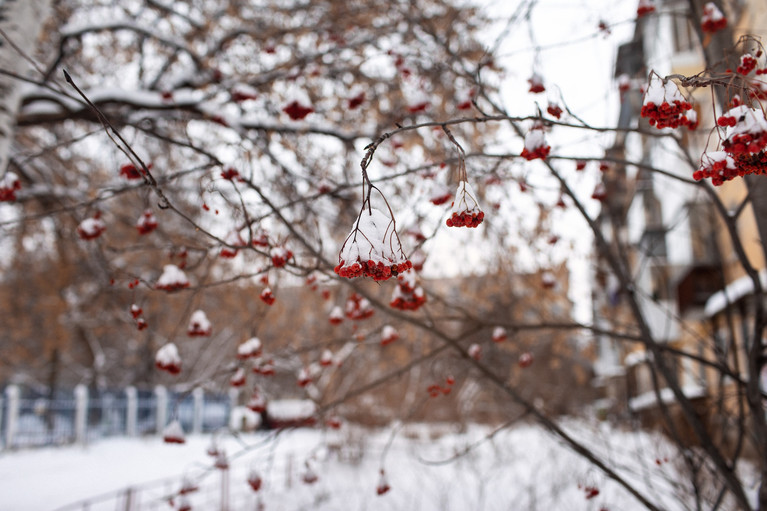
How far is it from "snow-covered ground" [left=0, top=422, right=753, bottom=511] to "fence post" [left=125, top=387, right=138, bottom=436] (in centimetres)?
162

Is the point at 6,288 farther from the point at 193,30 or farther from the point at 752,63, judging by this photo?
the point at 752,63

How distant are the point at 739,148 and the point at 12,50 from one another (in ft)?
12.6

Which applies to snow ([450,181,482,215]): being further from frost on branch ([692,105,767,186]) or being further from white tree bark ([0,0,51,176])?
white tree bark ([0,0,51,176])

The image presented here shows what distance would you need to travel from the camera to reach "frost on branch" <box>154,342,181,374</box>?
2933mm

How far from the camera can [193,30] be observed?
6.30 metres

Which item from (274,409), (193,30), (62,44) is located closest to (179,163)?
(193,30)

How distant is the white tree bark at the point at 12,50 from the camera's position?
3.30 metres

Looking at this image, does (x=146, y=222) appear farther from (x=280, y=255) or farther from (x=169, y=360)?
(x=280, y=255)

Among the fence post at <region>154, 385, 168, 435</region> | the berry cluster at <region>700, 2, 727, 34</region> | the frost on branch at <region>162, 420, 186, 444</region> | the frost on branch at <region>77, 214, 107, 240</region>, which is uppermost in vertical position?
the berry cluster at <region>700, 2, 727, 34</region>

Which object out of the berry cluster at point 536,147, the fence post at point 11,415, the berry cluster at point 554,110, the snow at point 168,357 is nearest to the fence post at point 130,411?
the fence post at point 11,415

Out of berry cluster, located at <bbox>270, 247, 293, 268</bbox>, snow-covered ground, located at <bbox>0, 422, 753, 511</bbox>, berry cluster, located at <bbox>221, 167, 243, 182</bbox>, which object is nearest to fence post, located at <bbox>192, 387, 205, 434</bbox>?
snow-covered ground, located at <bbox>0, 422, 753, 511</bbox>

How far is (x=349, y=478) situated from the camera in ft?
31.9

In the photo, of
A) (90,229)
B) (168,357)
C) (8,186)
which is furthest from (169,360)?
(8,186)

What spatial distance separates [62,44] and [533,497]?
6.84 metres
